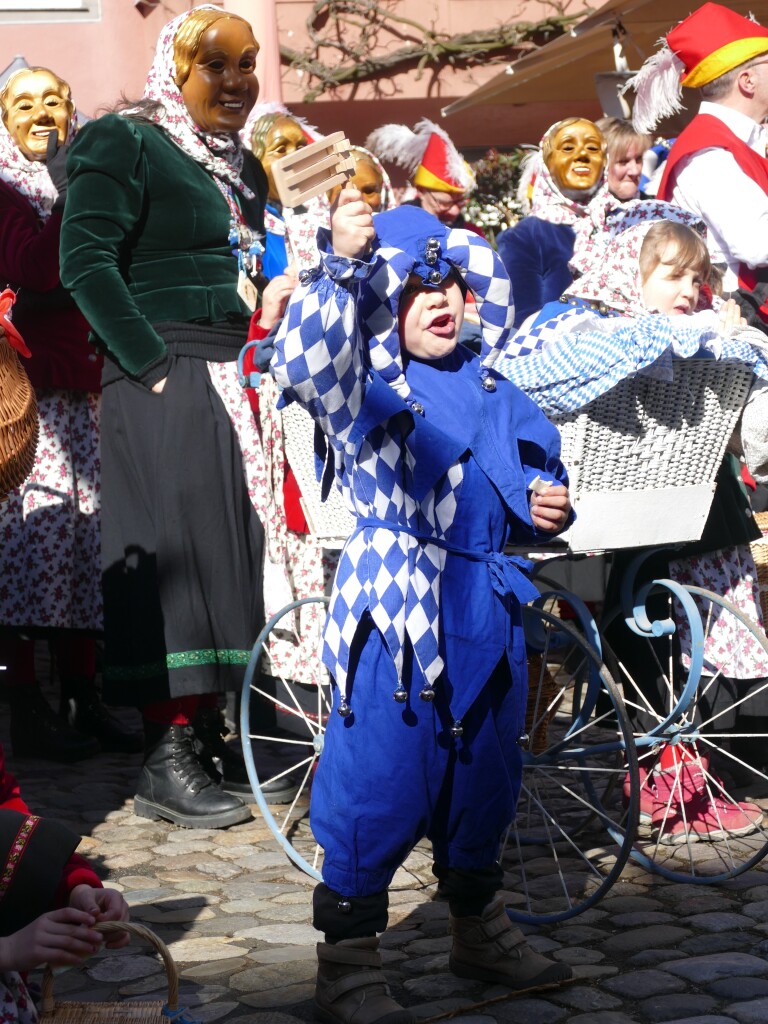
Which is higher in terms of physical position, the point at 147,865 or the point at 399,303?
the point at 399,303

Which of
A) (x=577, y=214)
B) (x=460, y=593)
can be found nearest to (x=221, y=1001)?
(x=460, y=593)

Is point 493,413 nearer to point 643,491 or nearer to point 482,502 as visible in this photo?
point 482,502

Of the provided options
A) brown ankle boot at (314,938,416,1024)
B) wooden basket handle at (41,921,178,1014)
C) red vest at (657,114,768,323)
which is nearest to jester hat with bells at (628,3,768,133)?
red vest at (657,114,768,323)

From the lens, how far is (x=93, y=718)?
18.3 feet

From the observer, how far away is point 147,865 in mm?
4055

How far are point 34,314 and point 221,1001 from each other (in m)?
3.18

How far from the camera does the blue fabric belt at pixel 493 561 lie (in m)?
2.98

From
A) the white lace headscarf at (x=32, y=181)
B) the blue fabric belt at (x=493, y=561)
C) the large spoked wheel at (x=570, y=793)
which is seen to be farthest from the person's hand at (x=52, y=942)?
the white lace headscarf at (x=32, y=181)

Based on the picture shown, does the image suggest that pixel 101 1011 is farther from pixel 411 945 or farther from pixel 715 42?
pixel 715 42

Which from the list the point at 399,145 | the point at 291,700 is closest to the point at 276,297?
the point at 291,700

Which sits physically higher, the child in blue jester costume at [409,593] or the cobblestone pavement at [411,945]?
the child in blue jester costume at [409,593]

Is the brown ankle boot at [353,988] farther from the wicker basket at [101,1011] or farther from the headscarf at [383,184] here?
the headscarf at [383,184]

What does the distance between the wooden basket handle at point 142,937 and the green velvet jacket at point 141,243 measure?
2.41 meters

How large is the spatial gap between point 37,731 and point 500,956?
272 centimetres
